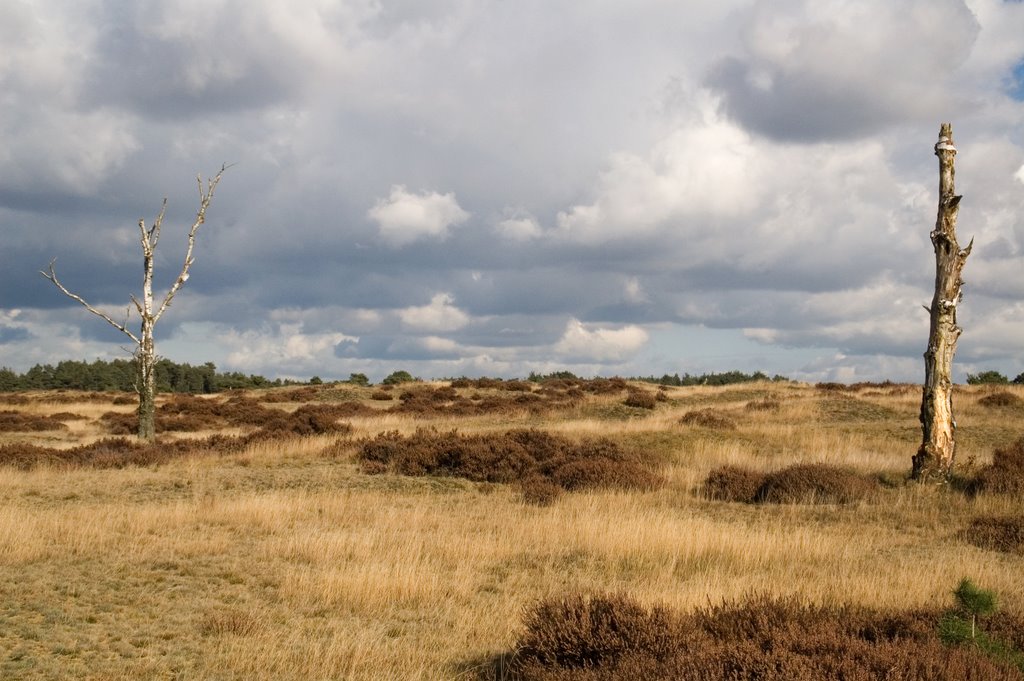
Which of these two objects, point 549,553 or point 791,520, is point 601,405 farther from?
point 549,553

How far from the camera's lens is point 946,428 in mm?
15602

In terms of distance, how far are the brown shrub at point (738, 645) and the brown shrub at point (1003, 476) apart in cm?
895

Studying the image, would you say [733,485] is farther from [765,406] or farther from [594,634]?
[765,406]

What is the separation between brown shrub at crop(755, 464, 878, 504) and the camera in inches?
567

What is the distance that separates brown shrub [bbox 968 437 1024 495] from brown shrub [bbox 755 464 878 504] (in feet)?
5.65

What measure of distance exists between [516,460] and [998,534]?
369 inches

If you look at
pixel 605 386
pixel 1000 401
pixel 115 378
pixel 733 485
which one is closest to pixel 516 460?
pixel 733 485

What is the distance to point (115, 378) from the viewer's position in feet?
282

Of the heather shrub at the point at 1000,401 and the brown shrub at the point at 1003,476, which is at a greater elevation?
the heather shrub at the point at 1000,401

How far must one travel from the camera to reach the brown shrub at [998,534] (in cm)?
1048

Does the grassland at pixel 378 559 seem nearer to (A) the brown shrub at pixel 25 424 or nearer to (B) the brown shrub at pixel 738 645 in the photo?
(B) the brown shrub at pixel 738 645

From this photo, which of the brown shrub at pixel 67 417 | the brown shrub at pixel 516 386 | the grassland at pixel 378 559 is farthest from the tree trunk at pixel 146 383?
the brown shrub at pixel 516 386

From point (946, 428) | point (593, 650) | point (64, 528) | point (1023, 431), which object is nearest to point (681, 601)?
point (593, 650)

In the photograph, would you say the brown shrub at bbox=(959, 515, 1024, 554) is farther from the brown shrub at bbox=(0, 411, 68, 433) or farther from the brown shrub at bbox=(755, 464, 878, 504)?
the brown shrub at bbox=(0, 411, 68, 433)
